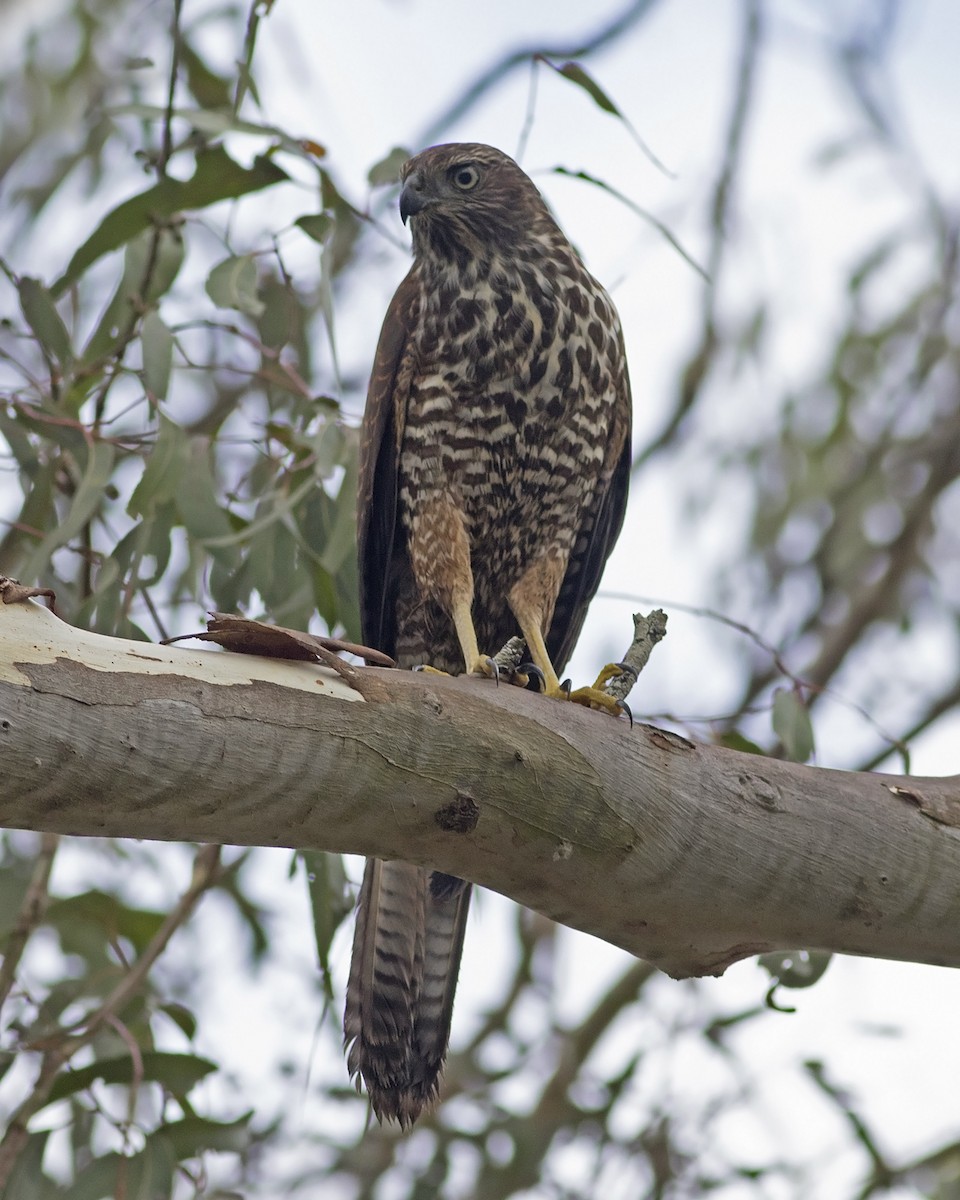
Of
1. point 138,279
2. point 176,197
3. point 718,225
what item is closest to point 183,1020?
point 138,279

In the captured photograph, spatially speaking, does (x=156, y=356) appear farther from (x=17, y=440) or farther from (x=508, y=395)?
(x=508, y=395)

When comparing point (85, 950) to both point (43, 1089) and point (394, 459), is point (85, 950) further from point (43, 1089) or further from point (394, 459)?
point (394, 459)

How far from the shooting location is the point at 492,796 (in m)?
1.95

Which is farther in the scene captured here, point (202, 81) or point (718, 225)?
point (718, 225)

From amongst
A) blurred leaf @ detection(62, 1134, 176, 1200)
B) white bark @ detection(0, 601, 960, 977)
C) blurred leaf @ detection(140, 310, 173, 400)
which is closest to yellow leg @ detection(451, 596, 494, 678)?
blurred leaf @ detection(140, 310, 173, 400)

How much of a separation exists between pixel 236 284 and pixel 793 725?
1.60m

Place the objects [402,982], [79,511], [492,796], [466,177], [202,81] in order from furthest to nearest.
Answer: [202,81] < [466,177] < [402,982] < [79,511] < [492,796]

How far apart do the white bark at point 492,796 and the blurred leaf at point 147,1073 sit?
1192mm

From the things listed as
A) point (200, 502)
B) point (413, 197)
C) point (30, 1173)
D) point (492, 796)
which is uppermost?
point (413, 197)

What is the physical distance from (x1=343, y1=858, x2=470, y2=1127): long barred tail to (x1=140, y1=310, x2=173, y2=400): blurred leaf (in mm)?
1105

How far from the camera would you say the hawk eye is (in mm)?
3557

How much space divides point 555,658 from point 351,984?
4.03ft

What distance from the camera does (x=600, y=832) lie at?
2025 millimetres

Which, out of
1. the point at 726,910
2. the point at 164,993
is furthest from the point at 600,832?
the point at 164,993
